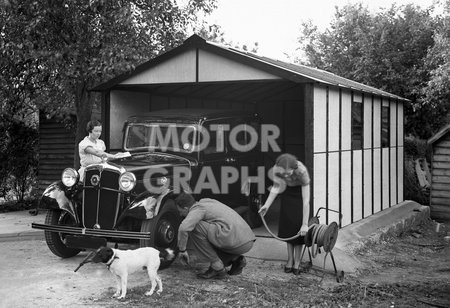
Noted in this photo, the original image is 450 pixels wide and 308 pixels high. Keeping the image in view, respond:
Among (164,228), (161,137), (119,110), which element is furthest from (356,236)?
(119,110)

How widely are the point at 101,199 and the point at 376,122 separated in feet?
25.1

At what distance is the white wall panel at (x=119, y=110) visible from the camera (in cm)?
1115

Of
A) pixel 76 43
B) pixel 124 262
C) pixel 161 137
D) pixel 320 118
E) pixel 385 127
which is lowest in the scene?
pixel 124 262

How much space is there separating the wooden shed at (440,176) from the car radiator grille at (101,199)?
11.0 m

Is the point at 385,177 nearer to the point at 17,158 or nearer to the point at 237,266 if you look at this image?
the point at 237,266

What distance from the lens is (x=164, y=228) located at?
779 cm

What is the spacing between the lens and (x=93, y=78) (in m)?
12.2

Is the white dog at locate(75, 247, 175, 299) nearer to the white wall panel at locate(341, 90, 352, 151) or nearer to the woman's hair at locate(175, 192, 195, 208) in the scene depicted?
the woman's hair at locate(175, 192, 195, 208)

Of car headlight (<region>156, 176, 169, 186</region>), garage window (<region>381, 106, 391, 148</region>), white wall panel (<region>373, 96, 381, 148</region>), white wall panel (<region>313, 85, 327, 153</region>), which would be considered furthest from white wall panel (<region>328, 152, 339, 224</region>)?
garage window (<region>381, 106, 391, 148</region>)

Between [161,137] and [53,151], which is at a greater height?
[161,137]

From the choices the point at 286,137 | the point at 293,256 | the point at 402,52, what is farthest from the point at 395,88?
the point at 293,256

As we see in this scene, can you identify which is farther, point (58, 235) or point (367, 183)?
point (367, 183)

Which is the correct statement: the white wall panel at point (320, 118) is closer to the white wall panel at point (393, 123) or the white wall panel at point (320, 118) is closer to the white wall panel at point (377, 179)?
the white wall panel at point (377, 179)

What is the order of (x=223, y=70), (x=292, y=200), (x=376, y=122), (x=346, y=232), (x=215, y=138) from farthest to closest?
(x=376, y=122)
(x=346, y=232)
(x=223, y=70)
(x=215, y=138)
(x=292, y=200)
